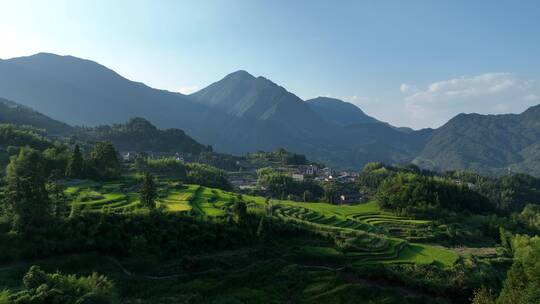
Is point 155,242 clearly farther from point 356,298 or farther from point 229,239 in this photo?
point 356,298

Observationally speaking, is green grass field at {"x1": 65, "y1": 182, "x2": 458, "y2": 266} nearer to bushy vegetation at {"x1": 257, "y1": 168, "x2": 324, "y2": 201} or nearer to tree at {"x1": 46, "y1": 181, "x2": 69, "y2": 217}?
tree at {"x1": 46, "y1": 181, "x2": 69, "y2": 217}

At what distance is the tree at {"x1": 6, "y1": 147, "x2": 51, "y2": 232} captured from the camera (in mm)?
27234

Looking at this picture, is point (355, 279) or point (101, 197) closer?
point (355, 279)

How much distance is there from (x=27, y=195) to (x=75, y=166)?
946 inches

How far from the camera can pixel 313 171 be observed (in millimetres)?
130250

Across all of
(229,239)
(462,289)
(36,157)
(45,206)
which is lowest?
(462,289)

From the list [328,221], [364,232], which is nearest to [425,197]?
[328,221]

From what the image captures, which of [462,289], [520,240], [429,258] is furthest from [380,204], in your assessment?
[462,289]

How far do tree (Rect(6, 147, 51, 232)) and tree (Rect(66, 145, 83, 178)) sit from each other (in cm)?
2190

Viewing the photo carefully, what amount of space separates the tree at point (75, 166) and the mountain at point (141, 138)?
9161cm

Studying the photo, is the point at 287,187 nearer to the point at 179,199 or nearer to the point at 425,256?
the point at 179,199

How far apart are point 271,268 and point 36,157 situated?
19997 mm

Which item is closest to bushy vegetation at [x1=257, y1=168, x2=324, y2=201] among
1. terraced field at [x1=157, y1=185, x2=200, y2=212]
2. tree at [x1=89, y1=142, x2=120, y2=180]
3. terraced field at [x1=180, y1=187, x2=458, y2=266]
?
terraced field at [x1=180, y1=187, x2=458, y2=266]

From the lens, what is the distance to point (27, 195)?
27.8 meters
